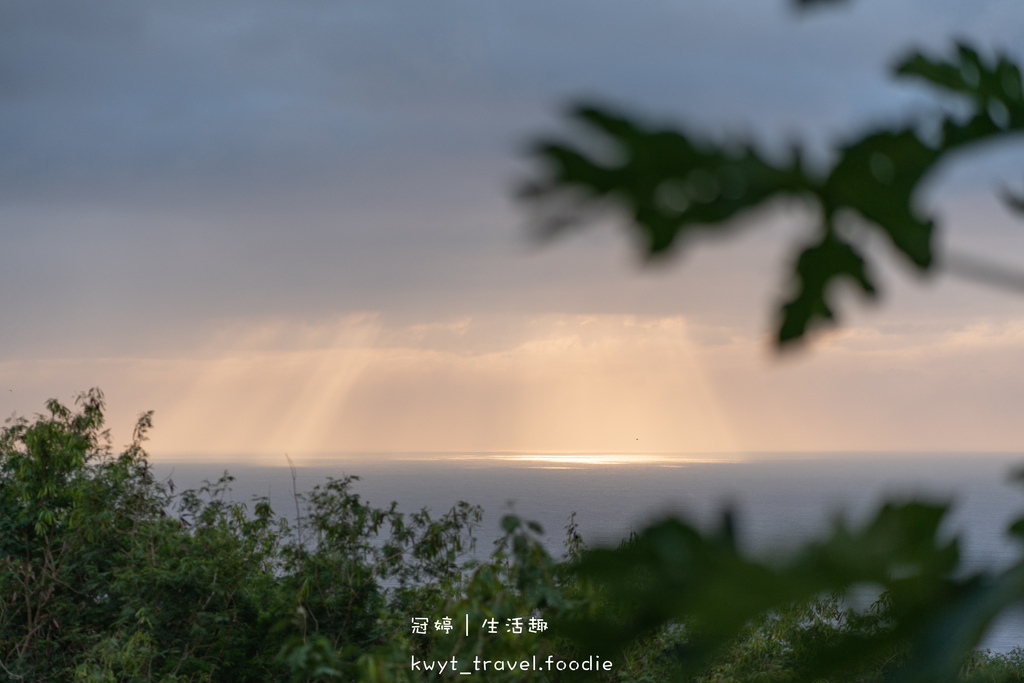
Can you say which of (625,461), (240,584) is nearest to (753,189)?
(240,584)

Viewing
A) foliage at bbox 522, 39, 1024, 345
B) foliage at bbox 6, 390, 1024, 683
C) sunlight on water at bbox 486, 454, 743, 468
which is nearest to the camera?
foliage at bbox 522, 39, 1024, 345

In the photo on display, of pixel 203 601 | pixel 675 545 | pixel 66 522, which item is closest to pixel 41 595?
pixel 66 522

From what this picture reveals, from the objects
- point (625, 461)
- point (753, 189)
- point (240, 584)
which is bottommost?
point (240, 584)

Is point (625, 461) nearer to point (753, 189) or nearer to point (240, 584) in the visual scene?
point (240, 584)

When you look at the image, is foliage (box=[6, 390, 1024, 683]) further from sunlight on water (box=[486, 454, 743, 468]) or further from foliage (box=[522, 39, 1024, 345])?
sunlight on water (box=[486, 454, 743, 468])

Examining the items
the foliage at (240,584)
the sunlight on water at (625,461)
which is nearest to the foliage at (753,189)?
the foliage at (240,584)

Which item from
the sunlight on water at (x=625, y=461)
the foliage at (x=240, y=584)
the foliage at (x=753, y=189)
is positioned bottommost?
the foliage at (x=240, y=584)

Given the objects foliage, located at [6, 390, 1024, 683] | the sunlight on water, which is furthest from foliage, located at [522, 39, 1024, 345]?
the sunlight on water

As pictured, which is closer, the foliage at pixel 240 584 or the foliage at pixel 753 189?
the foliage at pixel 753 189

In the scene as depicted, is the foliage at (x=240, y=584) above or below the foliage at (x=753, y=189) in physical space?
below

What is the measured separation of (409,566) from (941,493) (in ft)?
23.0

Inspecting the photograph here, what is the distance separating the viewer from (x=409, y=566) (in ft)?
22.8

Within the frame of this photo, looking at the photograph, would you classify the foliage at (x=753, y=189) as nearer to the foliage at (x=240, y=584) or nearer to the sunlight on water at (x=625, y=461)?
the foliage at (x=240, y=584)

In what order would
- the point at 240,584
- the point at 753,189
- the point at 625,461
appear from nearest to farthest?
the point at 753,189
the point at 240,584
the point at 625,461
